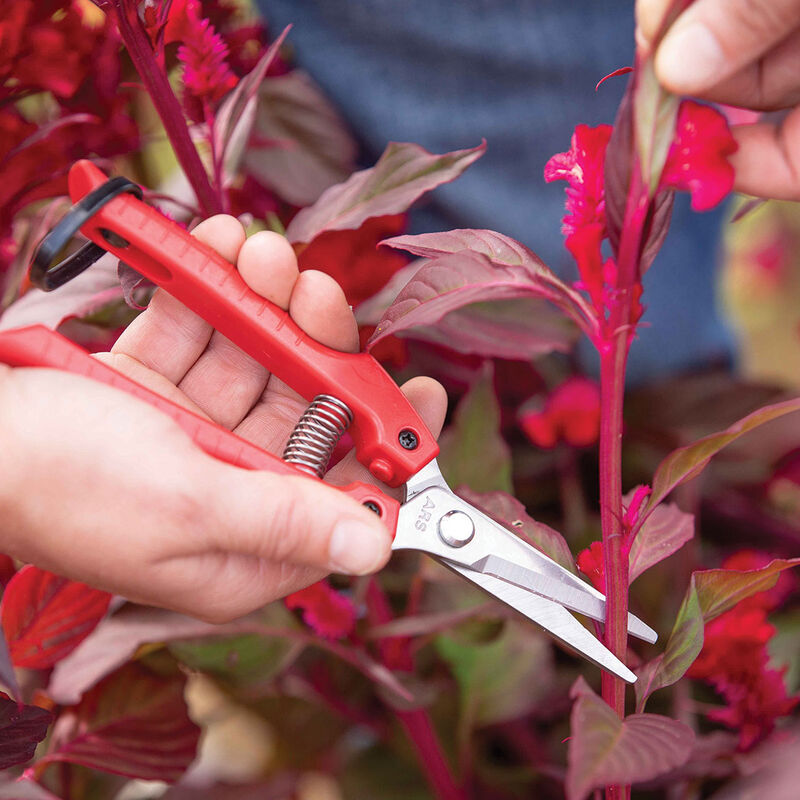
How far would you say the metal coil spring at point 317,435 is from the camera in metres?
0.47

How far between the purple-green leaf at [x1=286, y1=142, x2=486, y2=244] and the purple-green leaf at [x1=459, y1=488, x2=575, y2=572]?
194 mm

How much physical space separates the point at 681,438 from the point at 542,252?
28 cm

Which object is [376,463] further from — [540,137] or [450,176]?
[540,137]

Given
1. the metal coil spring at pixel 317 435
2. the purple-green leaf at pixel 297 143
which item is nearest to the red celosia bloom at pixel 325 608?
the metal coil spring at pixel 317 435

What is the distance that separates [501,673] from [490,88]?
2.08 feet

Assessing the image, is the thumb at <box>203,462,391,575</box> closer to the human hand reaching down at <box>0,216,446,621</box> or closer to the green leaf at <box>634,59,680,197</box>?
the human hand reaching down at <box>0,216,446,621</box>

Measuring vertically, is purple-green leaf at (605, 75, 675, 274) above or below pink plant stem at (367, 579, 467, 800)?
above

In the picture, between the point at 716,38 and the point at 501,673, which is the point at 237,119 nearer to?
the point at 716,38

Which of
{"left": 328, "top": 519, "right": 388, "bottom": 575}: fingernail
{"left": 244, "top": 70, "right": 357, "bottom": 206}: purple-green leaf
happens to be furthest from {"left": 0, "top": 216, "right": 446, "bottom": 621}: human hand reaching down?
{"left": 244, "top": 70, "right": 357, "bottom": 206}: purple-green leaf

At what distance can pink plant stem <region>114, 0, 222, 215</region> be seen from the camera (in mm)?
458

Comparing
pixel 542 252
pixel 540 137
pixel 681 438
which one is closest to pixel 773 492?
Answer: pixel 681 438

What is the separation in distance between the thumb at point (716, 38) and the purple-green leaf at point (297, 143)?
0.42 metres

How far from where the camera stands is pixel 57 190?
61 centimetres

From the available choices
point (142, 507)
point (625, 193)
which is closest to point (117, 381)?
point (142, 507)
